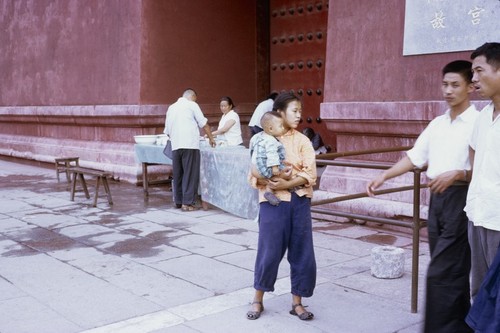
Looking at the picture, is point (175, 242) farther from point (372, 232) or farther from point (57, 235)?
point (372, 232)

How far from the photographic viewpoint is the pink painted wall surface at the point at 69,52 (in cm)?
1094

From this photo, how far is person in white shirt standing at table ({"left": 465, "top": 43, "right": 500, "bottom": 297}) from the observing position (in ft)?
9.41

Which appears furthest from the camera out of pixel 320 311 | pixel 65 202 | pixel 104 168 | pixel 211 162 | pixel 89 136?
pixel 89 136

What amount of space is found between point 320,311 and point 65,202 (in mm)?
5753

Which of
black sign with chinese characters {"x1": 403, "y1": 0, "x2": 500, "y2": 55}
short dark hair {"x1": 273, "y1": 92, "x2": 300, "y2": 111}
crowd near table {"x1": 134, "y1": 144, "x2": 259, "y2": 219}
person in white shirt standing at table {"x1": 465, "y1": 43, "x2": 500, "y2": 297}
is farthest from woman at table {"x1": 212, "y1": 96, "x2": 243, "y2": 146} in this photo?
person in white shirt standing at table {"x1": 465, "y1": 43, "x2": 500, "y2": 297}

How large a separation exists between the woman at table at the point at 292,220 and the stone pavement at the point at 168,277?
9.9 inches

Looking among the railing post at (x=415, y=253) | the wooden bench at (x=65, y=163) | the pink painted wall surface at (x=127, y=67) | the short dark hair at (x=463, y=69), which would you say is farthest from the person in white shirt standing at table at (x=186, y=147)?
the short dark hair at (x=463, y=69)

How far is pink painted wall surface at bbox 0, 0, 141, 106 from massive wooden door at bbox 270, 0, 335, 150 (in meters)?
2.60

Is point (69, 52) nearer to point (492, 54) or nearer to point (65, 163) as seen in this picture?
point (65, 163)

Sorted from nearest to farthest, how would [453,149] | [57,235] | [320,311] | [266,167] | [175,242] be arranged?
[453,149] → [266,167] → [320,311] → [175,242] → [57,235]

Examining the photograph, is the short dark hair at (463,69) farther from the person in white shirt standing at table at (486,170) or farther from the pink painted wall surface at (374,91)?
the pink painted wall surface at (374,91)

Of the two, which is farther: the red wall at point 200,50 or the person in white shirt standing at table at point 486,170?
the red wall at point 200,50

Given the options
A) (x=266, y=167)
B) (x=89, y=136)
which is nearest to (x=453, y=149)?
(x=266, y=167)

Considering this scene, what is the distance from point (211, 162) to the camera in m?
8.34
